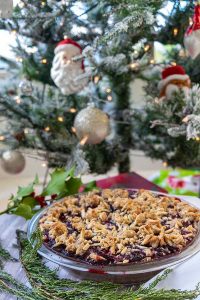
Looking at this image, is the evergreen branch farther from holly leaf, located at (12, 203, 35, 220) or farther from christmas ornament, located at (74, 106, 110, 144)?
christmas ornament, located at (74, 106, 110, 144)

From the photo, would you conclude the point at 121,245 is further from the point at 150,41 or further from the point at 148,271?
the point at 150,41

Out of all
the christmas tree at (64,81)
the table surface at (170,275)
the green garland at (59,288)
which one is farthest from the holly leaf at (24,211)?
the christmas tree at (64,81)

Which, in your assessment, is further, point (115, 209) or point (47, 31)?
point (47, 31)

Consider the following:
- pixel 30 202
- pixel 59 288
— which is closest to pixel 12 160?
pixel 30 202

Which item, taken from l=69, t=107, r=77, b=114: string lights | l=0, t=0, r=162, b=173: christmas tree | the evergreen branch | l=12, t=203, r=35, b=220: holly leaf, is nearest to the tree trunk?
l=0, t=0, r=162, b=173: christmas tree

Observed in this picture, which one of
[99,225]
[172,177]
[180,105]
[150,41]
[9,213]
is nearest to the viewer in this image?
[99,225]

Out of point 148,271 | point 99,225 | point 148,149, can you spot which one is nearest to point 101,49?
point 148,149

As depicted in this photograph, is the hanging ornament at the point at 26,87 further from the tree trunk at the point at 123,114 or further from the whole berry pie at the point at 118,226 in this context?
the whole berry pie at the point at 118,226
